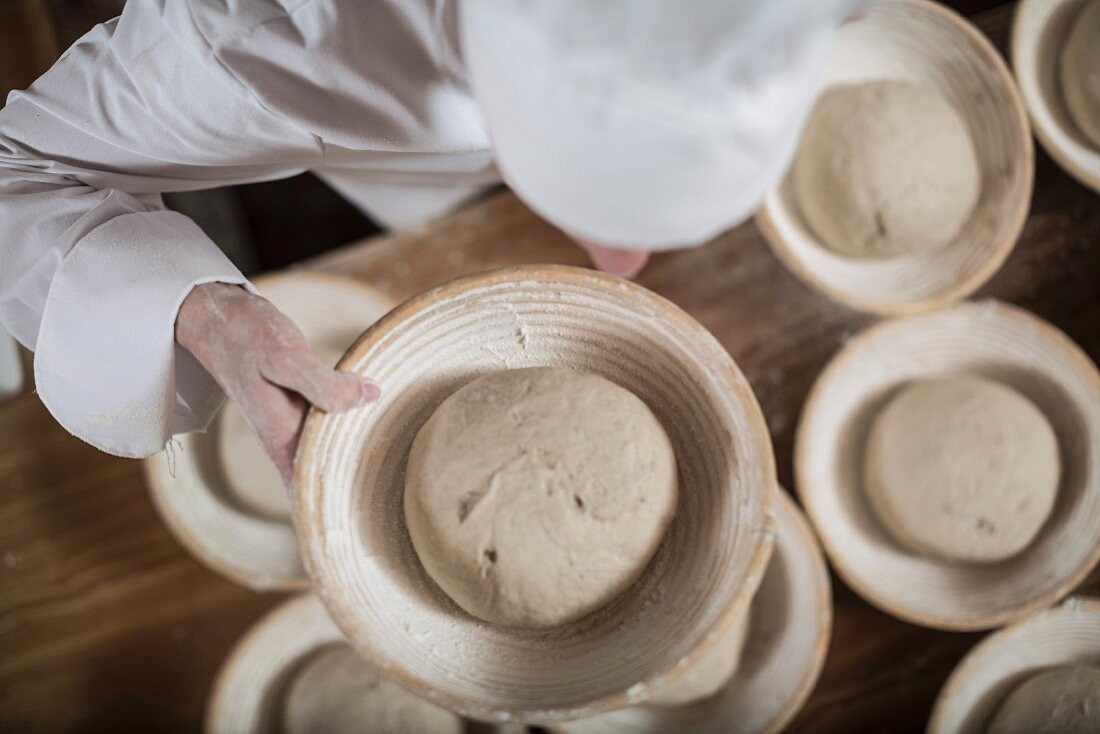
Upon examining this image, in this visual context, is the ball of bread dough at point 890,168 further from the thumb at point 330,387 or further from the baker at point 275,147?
the thumb at point 330,387

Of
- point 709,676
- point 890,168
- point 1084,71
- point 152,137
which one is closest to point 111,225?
point 152,137

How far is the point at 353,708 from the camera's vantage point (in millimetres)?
1340

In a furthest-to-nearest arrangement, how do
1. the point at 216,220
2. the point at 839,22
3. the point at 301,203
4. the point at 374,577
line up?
the point at 301,203 → the point at 216,220 → the point at 374,577 → the point at 839,22

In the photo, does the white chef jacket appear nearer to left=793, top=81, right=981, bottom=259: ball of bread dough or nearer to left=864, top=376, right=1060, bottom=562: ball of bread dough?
left=793, top=81, right=981, bottom=259: ball of bread dough

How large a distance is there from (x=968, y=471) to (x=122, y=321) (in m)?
1.32

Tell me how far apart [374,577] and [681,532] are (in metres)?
0.28

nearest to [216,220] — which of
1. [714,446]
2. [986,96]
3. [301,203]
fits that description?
[301,203]

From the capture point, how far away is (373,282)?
1.49 m

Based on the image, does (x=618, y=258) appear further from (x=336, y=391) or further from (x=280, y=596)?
(x=280, y=596)

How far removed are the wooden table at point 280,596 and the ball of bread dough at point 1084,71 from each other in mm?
106

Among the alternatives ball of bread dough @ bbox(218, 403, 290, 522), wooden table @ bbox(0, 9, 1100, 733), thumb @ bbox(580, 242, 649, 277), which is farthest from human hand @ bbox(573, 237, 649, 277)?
ball of bread dough @ bbox(218, 403, 290, 522)

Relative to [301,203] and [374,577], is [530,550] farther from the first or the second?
[301,203]

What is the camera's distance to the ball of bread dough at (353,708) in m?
1.34

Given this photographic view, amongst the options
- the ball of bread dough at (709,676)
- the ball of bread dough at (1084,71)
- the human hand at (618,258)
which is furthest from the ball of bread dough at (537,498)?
the ball of bread dough at (1084,71)
